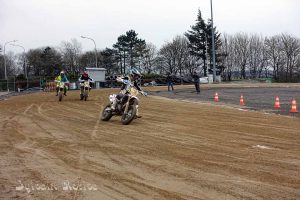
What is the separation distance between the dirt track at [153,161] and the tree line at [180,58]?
84961mm

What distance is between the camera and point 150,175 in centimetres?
677

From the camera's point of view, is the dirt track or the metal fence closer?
the dirt track

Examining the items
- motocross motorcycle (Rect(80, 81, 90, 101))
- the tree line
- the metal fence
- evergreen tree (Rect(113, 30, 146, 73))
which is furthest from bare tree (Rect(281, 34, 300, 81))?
motocross motorcycle (Rect(80, 81, 90, 101))

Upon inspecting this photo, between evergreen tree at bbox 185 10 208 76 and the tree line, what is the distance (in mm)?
240

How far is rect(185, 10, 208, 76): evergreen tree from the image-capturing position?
308ft

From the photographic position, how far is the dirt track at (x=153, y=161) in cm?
591

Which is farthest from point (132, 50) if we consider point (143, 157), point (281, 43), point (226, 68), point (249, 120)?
point (143, 157)

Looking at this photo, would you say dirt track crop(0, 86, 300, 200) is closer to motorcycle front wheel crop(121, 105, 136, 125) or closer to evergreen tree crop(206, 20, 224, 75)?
motorcycle front wheel crop(121, 105, 136, 125)

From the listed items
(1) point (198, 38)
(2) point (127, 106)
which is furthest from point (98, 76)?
(2) point (127, 106)

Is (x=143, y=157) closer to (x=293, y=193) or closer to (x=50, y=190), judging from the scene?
(x=50, y=190)

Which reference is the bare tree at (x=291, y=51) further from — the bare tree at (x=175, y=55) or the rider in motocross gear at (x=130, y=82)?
the rider in motocross gear at (x=130, y=82)

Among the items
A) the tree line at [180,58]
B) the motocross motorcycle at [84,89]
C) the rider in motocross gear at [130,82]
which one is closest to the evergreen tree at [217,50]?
the tree line at [180,58]

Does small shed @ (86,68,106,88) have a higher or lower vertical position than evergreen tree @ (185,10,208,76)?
lower

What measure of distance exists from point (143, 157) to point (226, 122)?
258 inches
